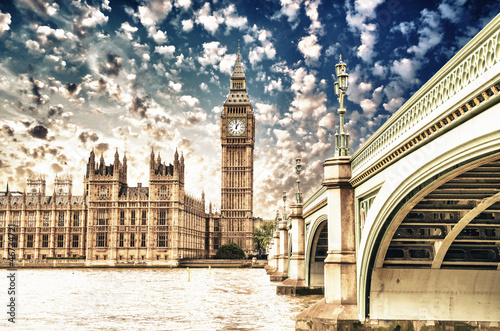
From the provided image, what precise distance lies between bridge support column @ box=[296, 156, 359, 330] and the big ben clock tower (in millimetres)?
106147

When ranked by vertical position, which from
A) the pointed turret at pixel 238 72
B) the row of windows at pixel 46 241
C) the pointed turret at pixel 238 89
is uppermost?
the pointed turret at pixel 238 72

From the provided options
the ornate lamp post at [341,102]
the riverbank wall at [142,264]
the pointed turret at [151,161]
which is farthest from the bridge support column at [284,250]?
the pointed turret at [151,161]

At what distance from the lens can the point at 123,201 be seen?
347ft

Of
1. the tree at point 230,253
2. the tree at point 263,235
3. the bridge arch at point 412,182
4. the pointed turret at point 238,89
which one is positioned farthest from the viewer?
the tree at point 263,235

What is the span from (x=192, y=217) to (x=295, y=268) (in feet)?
274

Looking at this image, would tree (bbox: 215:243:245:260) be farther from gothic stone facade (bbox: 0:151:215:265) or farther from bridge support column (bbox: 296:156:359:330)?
bridge support column (bbox: 296:156:359:330)

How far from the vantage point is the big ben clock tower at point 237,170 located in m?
123

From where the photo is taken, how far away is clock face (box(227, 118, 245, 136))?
128125 mm

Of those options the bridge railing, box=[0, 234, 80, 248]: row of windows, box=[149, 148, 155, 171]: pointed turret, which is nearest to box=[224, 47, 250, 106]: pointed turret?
box=[149, 148, 155, 171]: pointed turret

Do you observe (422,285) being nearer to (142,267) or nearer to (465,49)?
(465,49)

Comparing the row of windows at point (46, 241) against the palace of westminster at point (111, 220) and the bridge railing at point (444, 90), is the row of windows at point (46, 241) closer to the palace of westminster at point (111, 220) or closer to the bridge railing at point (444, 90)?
the palace of westminster at point (111, 220)

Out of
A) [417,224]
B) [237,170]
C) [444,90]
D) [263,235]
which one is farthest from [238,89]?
[444,90]

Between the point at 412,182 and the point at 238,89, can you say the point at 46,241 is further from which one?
the point at 412,182

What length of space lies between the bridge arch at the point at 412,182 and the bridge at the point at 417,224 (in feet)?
0.08
